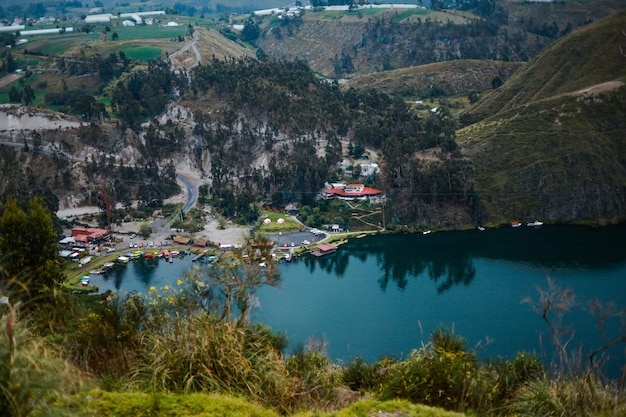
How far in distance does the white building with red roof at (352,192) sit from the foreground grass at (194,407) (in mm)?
34576

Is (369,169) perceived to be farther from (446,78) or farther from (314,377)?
(314,377)

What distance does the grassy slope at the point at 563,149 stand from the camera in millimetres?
42406

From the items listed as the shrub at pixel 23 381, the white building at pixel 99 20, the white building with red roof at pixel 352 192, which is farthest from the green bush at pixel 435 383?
the white building at pixel 99 20

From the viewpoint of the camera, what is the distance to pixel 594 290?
3130 cm

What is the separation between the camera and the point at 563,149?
44406 millimetres

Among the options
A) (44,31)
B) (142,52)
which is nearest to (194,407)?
(142,52)

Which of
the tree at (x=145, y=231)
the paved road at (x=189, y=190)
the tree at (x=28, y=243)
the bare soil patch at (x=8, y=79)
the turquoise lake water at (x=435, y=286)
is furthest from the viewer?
the bare soil patch at (x=8, y=79)

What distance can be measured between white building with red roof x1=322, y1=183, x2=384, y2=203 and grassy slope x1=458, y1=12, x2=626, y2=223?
7458 mm

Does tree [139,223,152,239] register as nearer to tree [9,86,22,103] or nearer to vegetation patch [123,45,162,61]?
tree [9,86,22,103]

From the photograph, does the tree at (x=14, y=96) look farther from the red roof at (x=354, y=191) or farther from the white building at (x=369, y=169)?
the white building at (x=369, y=169)

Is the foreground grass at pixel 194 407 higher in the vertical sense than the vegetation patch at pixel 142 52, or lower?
lower

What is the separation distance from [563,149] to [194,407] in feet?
134

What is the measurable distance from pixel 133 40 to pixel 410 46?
3956 cm

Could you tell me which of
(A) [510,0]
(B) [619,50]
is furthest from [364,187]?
(A) [510,0]
